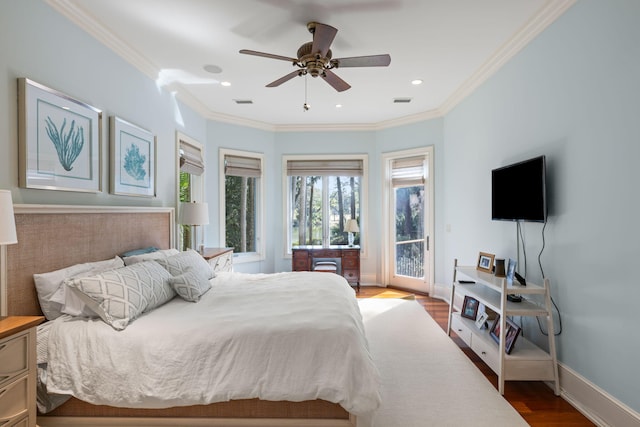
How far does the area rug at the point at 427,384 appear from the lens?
2018 mm

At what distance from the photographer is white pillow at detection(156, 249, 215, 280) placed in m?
2.59

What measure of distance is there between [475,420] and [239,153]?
15.0ft

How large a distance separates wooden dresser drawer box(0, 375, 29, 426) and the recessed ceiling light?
2.93m

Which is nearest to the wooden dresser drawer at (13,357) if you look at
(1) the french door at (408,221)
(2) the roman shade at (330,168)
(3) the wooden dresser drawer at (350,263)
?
(3) the wooden dresser drawer at (350,263)

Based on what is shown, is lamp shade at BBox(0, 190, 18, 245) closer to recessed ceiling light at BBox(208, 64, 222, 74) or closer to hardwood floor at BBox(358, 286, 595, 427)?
recessed ceiling light at BBox(208, 64, 222, 74)

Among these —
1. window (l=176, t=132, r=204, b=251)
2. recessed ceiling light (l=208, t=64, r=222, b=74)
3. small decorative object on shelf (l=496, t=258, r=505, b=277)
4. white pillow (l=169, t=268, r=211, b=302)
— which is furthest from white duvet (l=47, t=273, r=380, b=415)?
recessed ceiling light (l=208, t=64, r=222, b=74)

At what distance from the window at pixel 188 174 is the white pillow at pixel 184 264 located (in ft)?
4.01

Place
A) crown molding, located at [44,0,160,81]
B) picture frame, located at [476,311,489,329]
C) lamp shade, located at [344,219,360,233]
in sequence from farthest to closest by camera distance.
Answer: lamp shade, located at [344,219,360,233] < picture frame, located at [476,311,489,329] < crown molding, located at [44,0,160,81]

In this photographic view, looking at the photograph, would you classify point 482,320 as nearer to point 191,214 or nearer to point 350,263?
point 350,263

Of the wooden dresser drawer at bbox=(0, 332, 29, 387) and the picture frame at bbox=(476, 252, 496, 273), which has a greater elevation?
the picture frame at bbox=(476, 252, 496, 273)

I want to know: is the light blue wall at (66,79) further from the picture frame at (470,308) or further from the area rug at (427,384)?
the picture frame at (470,308)

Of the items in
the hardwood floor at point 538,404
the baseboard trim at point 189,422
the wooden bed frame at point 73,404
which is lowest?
the hardwood floor at point 538,404

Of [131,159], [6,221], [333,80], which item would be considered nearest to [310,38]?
[333,80]

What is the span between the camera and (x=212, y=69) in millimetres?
3365
